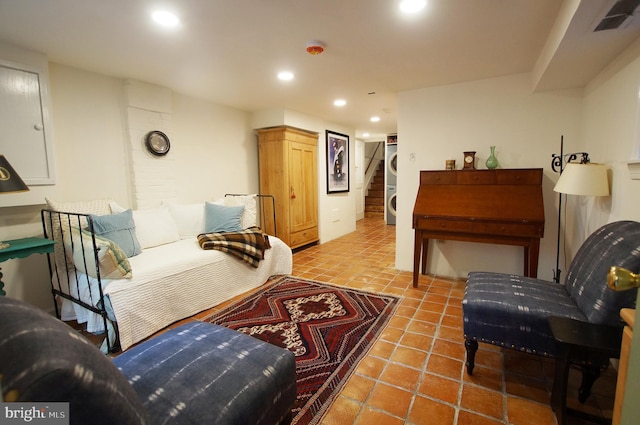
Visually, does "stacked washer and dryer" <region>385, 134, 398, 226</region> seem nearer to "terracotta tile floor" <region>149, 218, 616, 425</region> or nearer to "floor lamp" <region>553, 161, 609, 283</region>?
"terracotta tile floor" <region>149, 218, 616, 425</region>

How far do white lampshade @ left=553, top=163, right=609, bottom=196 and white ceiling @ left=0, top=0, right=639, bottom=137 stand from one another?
766mm

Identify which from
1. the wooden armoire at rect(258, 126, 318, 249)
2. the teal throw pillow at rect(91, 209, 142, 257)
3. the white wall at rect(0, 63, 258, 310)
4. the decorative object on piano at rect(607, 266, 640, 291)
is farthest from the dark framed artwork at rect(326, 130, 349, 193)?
the decorative object on piano at rect(607, 266, 640, 291)

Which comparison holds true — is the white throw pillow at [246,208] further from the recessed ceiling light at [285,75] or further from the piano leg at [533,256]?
the piano leg at [533,256]

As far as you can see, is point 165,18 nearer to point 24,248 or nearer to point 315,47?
point 315,47

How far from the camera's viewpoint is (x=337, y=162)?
5.65 meters

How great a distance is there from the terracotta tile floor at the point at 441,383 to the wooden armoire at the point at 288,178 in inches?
92.4

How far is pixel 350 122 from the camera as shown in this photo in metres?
5.56

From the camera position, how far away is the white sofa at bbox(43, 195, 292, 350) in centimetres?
207

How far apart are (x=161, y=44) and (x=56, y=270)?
204cm

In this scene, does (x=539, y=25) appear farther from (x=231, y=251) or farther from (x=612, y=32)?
(x=231, y=251)

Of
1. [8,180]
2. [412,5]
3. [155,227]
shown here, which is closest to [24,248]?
[8,180]

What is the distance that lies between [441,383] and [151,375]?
5.03ft

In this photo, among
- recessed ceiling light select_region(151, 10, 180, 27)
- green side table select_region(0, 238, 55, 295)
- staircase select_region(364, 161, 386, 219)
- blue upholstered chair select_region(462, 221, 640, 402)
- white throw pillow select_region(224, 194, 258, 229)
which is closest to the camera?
blue upholstered chair select_region(462, 221, 640, 402)

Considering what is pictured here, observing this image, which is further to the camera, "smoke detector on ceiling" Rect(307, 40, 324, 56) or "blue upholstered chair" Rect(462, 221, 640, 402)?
"smoke detector on ceiling" Rect(307, 40, 324, 56)
